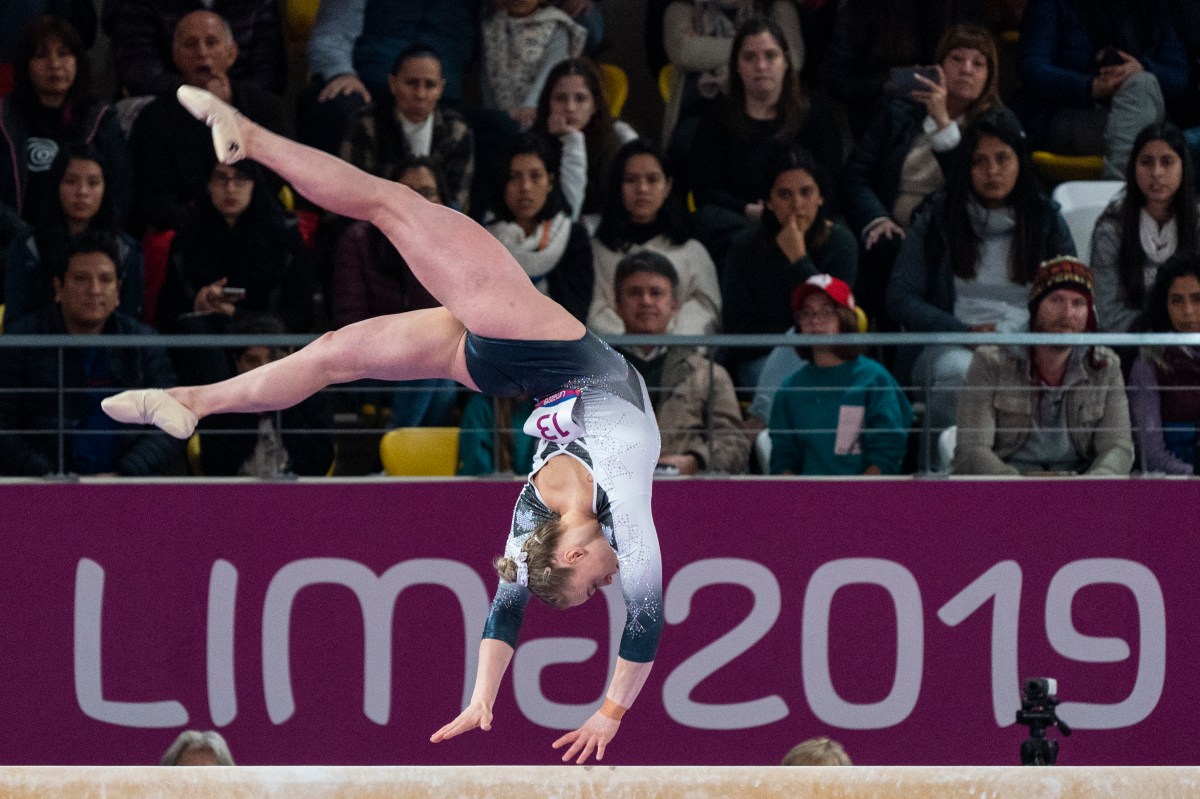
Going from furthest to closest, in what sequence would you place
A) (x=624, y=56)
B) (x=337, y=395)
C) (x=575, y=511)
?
1. (x=624, y=56)
2. (x=337, y=395)
3. (x=575, y=511)

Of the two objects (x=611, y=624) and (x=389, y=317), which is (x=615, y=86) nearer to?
(x=611, y=624)

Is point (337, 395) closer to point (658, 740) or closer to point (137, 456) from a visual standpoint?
point (137, 456)

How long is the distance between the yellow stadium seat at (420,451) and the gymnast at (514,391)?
1.97m

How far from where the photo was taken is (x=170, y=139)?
7145mm

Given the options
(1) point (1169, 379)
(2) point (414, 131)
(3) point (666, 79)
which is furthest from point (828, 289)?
(3) point (666, 79)

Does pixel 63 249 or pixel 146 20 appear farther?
pixel 146 20

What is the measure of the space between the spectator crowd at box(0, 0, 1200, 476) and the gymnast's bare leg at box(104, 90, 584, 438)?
1.61 metres

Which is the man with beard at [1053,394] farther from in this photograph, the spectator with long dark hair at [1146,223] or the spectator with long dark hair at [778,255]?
the spectator with long dark hair at [778,255]

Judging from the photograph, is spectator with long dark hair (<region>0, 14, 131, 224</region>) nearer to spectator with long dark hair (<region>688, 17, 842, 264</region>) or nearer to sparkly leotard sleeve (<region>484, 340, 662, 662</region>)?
spectator with long dark hair (<region>688, 17, 842, 264</region>)

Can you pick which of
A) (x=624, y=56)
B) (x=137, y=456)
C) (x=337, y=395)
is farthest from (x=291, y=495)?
(x=624, y=56)

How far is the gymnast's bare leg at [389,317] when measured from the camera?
4445 millimetres

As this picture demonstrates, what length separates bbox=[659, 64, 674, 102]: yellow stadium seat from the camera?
25.9ft

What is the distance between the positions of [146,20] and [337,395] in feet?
5.46

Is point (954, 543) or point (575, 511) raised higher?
point (575, 511)
